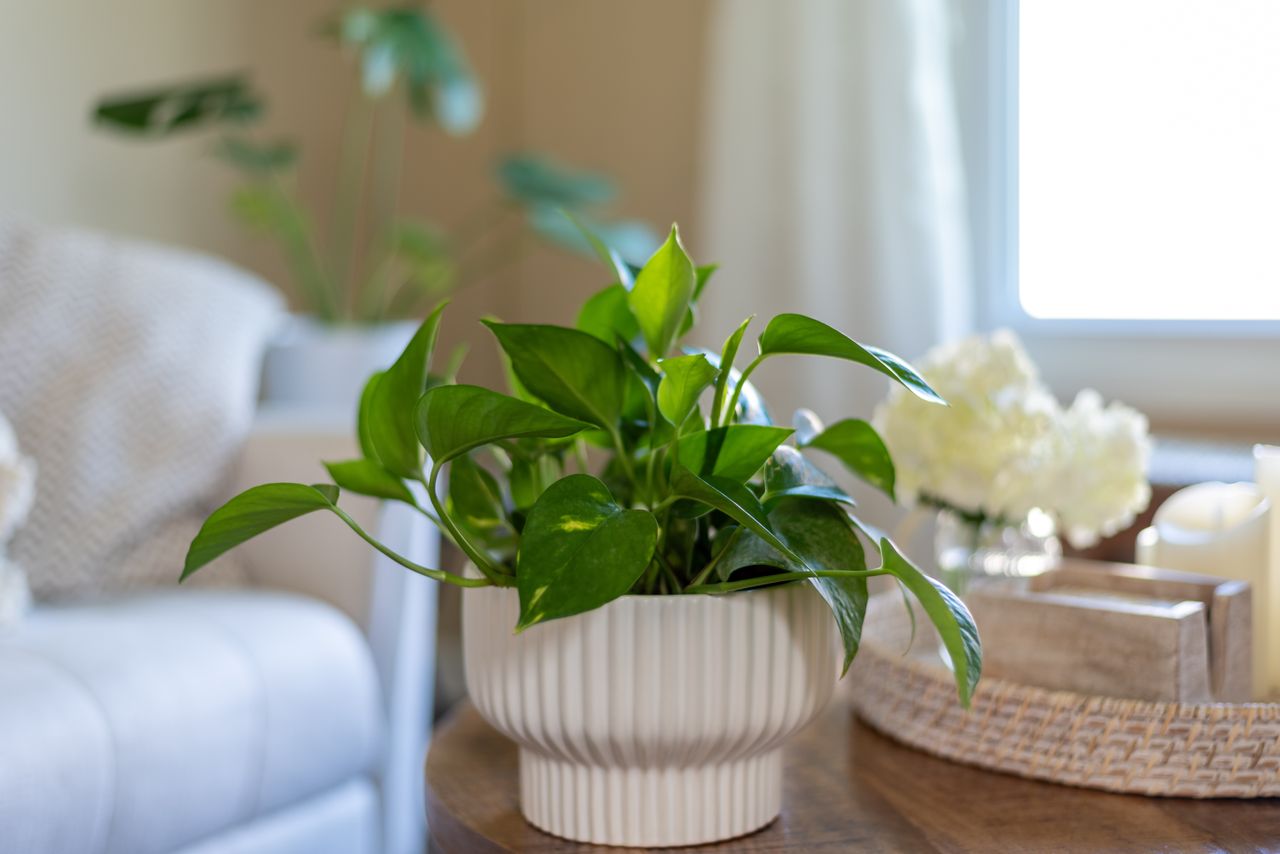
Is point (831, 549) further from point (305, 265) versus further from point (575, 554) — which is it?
point (305, 265)

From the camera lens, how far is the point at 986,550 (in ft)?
3.46

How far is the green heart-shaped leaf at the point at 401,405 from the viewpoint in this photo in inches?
26.8

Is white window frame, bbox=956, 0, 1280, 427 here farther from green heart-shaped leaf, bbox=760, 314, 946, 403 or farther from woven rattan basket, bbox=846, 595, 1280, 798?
green heart-shaped leaf, bbox=760, 314, 946, 403

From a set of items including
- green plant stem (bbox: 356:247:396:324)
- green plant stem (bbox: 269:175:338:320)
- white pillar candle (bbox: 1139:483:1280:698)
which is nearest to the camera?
white pillar candle (bbox: 1139:483:1280:698)

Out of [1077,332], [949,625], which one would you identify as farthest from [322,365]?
[949,625]

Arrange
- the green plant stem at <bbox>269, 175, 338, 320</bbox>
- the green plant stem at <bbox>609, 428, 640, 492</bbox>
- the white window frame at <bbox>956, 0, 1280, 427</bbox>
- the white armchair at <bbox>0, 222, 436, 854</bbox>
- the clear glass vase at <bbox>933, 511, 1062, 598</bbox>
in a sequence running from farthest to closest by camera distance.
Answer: the green plant stem at <bbox>269, 175, 338, 320</bbox> → the white window frame at <bbox>956, 0, 1280, 427</bbox> → the white armchair at <bbox>0, 222, 436, 854</bbox> → the clear glass vase at <bbox>933, 511, 1062, 598</bbox> → the green plant stem at <bbox>609, 428, 640, 492</bbox>

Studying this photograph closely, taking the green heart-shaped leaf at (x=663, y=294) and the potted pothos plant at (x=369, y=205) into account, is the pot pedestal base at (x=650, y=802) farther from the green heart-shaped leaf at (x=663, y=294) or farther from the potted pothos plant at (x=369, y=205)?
the potted pothos plant at (x=369, y=205)

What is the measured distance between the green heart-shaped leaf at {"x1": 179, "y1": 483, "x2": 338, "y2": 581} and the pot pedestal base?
7.7 inches

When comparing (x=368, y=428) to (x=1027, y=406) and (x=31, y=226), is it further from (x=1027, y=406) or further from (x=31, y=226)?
(x=31, y=226)

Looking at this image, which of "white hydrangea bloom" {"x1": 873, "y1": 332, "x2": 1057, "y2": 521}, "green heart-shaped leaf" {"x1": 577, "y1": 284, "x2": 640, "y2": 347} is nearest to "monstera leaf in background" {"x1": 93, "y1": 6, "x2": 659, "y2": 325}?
"white hydrangea bloom" {"x1": 873, "y1": 332, "x2": 1057, "y2": 521}

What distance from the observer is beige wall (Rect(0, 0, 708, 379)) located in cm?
218

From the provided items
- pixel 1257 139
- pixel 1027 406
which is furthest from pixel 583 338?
pixel 1257 139

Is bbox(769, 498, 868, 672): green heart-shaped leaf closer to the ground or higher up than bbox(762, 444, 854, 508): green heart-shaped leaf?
closer to the ground

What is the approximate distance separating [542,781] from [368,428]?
223 mm
